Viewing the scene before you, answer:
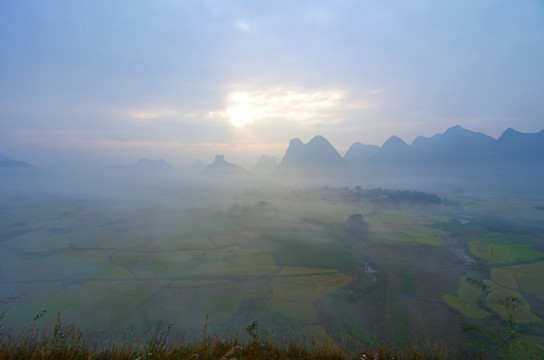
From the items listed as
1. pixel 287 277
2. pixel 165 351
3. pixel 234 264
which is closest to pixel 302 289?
pixel 287 277

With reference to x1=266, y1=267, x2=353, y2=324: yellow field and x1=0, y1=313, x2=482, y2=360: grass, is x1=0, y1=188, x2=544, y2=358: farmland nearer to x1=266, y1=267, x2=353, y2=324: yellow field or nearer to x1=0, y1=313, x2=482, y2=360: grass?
x1=266, y1=267, x2=353, y2=324: yellow field

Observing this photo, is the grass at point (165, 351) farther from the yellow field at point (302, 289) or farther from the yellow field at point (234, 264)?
the yellow field at point (234, 264)

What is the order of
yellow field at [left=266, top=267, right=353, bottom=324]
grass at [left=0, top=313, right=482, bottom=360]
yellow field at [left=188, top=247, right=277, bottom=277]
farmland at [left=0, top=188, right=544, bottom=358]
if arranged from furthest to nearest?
yellow field at [left=188, top=247, right=277, bottom=277]
yellow field at [left=266, top=267, right=353, bottom=324]
farmland at [left=0, top=188, right=544, bottom=358]
grass at [left=0, top=313, right=482, bottom=360]

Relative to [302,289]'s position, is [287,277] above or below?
below

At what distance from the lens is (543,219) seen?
58.1m

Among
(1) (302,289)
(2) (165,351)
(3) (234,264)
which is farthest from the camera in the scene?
(3) (234,264)

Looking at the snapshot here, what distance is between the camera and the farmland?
1906 cm

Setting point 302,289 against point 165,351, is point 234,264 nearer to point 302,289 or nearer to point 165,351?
point 302,289

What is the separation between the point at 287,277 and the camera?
28.5 meters

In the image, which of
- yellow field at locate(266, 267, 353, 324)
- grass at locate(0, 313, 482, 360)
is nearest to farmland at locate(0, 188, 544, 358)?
yellow field at locate(266, 267, 353, 324)

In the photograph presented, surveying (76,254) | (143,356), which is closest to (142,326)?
(143,356)

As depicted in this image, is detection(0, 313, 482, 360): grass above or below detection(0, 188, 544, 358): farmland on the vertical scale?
above

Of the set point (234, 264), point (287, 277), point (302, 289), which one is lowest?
point (234, 264)

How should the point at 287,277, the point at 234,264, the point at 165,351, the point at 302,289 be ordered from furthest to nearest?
the point at 234,264, the point at 287,277, the point at 302,289, the point at 165,351
